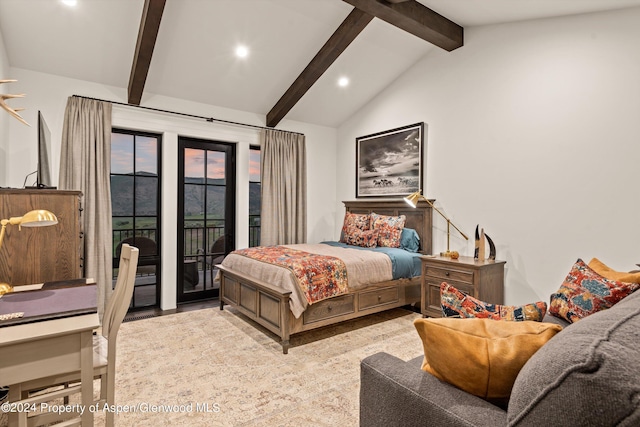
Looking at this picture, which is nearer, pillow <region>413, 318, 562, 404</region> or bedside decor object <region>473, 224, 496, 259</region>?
pillow <region>413, 318, 562, 404</region>

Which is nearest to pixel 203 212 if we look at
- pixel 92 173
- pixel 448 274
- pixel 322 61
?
pixel 92 173

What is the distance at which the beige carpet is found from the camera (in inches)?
79.7

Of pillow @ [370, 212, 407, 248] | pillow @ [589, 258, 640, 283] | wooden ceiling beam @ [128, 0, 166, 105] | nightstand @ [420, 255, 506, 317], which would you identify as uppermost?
wooden ceiling beam @ [128, 0, 166, 105]

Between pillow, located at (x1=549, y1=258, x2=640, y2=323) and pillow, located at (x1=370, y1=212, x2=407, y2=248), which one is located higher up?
pillow, located at (x1=370, y1=212, x2=407, y2=248)

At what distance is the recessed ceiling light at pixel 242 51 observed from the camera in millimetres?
3641

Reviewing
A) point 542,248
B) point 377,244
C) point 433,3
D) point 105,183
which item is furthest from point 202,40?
point 542,248

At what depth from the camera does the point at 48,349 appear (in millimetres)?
1344

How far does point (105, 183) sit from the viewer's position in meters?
3.65

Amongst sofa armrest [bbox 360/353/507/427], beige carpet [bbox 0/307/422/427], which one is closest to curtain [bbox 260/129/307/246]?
beige carpet [bbox 0/307/422/427]

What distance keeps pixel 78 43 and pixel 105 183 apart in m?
1.37

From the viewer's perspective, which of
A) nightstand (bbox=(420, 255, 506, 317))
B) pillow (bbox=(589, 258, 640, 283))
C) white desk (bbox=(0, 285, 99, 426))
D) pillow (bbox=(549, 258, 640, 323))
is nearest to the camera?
white desk (bbox=(0, 285, 99, 426))

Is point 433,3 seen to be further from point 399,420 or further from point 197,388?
point 197,388

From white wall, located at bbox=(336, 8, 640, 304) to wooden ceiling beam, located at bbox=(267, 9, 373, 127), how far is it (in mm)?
1235

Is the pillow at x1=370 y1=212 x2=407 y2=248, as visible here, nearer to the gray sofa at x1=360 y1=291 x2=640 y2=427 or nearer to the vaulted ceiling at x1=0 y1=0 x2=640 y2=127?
the vaulted ceiling at x1=0 y1=0 x2=640 y2=127
